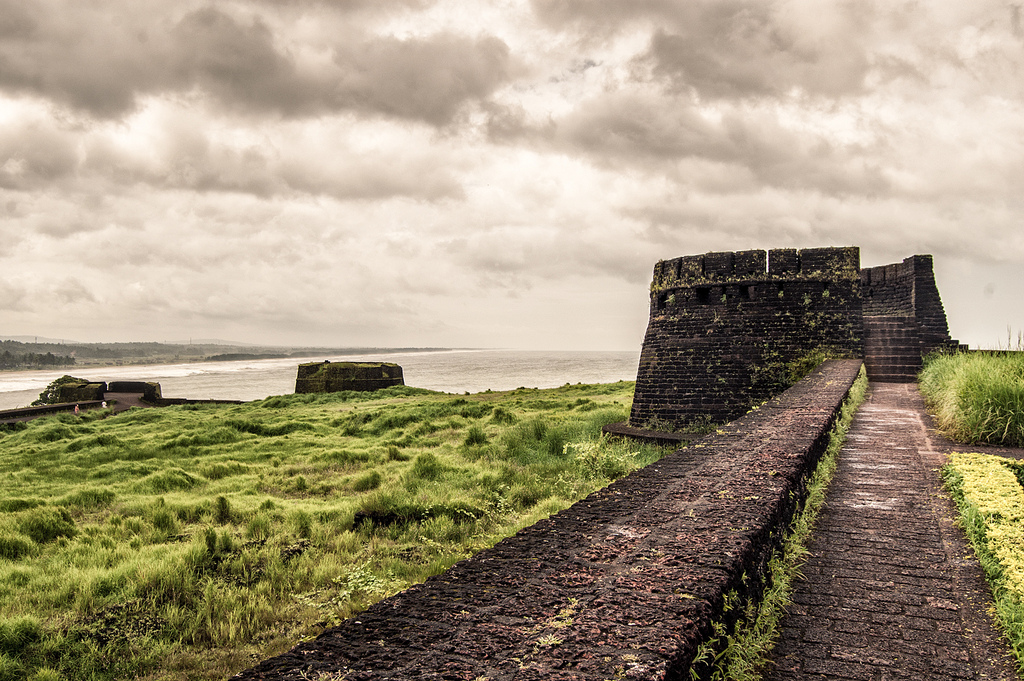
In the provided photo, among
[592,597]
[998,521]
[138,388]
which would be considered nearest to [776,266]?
[998,521]

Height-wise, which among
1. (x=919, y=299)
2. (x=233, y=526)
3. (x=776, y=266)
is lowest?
(x=233, y=526)

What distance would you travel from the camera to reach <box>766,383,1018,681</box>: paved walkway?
2.24m

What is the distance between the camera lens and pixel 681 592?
6.37 ft

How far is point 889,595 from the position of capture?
2.75 meters

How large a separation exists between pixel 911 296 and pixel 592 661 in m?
17.7

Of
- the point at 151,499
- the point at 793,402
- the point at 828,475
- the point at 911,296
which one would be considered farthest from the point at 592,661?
the point at 911,296

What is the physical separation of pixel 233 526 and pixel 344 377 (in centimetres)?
2870

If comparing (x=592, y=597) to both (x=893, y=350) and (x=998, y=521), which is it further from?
(x=893, y=350)

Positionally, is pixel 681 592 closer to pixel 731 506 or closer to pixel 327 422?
pixel 731 506

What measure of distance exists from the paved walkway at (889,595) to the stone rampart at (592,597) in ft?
0.96

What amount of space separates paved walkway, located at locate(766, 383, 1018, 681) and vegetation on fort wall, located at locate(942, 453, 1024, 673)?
67mm

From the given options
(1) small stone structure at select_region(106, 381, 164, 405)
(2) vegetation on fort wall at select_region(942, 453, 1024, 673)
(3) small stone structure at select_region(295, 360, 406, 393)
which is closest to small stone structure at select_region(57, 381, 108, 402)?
(1) small stone structure at select_region(106, 381, 164, 405)

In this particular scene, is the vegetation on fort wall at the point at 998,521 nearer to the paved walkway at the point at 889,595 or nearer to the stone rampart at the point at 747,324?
the paved walkway at the point at 889,595

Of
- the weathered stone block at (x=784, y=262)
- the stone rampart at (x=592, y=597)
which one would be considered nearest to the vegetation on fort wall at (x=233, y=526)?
the stone rampart at (x=592, y=597)
